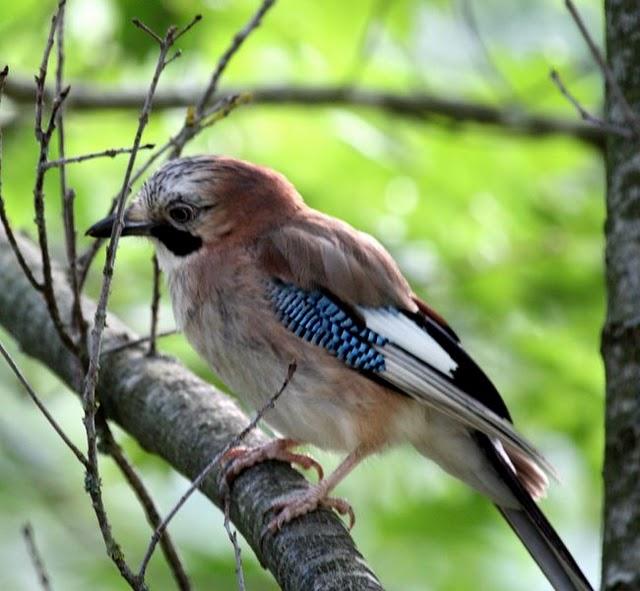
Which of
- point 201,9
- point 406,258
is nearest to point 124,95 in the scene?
point 201,9

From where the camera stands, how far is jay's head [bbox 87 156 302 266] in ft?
15.9

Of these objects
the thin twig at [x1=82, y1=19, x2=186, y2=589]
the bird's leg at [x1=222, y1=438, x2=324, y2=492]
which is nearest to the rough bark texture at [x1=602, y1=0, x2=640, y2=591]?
the thin twig at [x1=82, y1=19, x2=186, y2=589]

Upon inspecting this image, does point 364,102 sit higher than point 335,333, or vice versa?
point 364,102

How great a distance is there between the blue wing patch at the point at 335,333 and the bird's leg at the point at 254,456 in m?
0.38

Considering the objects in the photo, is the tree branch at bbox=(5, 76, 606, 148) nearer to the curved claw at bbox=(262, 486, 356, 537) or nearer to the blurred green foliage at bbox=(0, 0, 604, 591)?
the blurred green foliage at bbox=(0, 0, 604, 591)

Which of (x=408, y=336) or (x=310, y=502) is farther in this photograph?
(x=408, y=336)

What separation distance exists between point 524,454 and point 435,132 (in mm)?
2727

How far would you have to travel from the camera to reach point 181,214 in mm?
4910

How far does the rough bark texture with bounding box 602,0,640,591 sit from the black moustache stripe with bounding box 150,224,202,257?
1748 millimetres

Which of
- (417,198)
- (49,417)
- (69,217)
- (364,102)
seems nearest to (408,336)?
(69,217)

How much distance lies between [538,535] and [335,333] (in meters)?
1.04

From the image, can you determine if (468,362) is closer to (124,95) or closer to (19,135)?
Answer: (124,95)

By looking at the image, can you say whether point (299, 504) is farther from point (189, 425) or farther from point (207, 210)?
point (207, 210)

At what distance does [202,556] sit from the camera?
6.61 m
